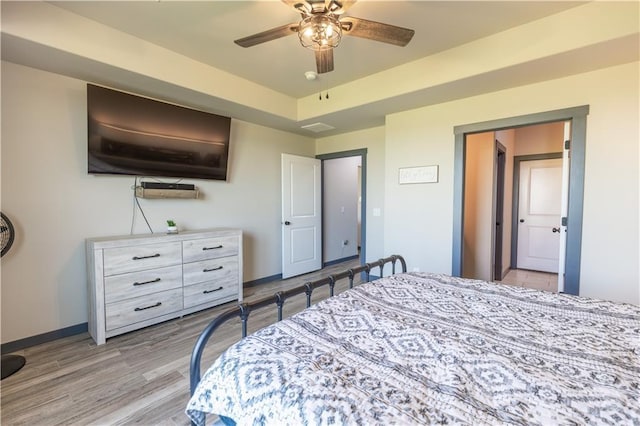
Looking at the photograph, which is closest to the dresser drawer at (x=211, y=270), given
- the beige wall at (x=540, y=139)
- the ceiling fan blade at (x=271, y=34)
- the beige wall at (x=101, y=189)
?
the beige wall at (x=101, y=189)

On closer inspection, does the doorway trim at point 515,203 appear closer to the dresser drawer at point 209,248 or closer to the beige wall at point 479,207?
the beige wall at point 479,207

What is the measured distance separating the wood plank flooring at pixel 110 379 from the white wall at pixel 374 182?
229 centimetres

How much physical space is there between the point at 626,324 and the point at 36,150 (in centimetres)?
432

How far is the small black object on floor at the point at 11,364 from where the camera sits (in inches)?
83.4

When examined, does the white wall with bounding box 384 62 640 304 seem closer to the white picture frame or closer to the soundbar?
the white picture frame

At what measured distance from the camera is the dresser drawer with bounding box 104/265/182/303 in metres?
2.58

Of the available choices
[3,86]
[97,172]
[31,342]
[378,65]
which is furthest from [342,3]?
[31,342]

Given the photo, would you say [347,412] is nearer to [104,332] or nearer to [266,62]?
[104,332]

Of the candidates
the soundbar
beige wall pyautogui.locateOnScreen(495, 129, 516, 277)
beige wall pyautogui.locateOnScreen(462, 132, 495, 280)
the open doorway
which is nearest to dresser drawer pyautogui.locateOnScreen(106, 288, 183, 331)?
the soundbar

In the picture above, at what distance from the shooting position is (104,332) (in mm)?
2539

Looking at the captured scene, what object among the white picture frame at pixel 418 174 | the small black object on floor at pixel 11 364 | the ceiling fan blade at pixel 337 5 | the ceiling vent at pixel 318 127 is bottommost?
the small black object on floor at pixel 11 364

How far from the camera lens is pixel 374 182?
4.45 metres

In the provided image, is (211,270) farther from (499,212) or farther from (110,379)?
(499,212)

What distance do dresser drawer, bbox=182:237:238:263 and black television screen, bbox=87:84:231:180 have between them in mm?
830
